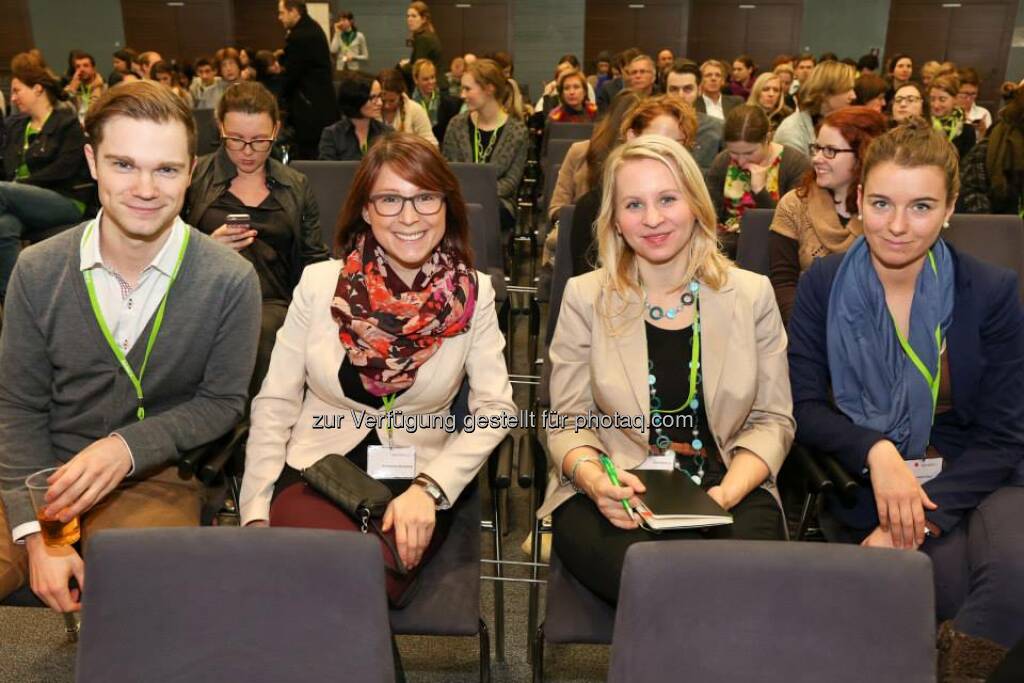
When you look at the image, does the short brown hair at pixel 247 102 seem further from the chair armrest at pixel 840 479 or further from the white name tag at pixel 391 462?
the chair armrest at pixel 840 479

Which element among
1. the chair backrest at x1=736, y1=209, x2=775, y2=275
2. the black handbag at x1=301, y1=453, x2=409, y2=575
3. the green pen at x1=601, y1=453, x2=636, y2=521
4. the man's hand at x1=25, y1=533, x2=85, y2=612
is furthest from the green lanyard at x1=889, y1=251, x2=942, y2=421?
the man's hand at x1=25, y1=533, x2=85, y2=612

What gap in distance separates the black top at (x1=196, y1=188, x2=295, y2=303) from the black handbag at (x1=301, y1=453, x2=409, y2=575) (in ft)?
4.55

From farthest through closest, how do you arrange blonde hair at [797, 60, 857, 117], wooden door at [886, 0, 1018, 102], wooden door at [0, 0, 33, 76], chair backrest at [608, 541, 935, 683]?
wooden door at [886, 0, 1018, 102]
wooden door at [0, 0, 33, 76]
blonde hair at [797, 60, 857, 117]
chair backrest at [608, 541, 935, 683]

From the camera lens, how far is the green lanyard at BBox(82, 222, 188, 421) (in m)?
1.85

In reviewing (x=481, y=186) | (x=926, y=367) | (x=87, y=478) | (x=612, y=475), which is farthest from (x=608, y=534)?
(x=481, y=186)

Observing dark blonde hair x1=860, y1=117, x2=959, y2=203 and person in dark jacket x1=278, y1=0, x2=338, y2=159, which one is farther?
person in dark jacket x1=278, y1=0, x2=338, y2=159

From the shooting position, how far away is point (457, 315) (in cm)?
203

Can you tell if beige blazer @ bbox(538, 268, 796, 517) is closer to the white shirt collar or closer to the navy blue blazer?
the navy blue blazer

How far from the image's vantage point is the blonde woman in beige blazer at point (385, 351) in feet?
6.48

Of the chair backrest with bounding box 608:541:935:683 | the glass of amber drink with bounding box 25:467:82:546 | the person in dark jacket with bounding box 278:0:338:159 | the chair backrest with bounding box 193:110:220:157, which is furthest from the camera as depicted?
the chair backrest with bounding box 193:110:220:157

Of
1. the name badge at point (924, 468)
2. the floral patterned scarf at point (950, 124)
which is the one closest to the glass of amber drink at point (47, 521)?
the name badge at point (924, 468)

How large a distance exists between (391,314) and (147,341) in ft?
1.80

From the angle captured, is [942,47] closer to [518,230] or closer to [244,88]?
[518,230]

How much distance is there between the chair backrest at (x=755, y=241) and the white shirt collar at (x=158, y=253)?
191 cm
